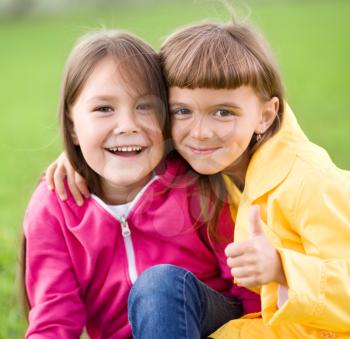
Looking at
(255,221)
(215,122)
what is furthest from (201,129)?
(255,221)

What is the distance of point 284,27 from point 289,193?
526 inches

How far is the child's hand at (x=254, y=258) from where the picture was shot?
6.23 feet

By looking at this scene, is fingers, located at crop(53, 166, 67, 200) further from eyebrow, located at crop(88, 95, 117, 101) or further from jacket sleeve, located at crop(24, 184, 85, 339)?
eyebrow, located at crop(88, 95, 117, 101)

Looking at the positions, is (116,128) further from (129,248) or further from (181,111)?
(129,248)

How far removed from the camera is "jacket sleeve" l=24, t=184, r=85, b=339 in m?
2.43

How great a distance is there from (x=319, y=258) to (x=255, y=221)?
0.23 meters

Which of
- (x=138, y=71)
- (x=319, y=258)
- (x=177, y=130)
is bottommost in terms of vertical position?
(x=319, y=258)

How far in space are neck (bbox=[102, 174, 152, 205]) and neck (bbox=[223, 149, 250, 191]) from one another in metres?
0.27

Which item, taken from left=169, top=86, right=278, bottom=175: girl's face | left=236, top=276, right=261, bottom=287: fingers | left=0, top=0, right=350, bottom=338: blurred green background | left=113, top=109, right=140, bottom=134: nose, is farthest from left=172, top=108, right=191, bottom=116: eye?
left=236, top=276, right=261, bottom=287: fingers

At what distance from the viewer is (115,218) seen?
245 centimetres

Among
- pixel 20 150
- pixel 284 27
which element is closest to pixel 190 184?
pixel 20 150

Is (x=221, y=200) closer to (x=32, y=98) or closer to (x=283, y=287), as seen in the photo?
(x=283, y=287)

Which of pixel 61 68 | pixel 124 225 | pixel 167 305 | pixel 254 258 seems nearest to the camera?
pixel 254 258

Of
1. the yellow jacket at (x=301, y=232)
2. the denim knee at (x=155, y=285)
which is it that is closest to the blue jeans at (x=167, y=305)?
the denim knee at (x=155, y=285)
